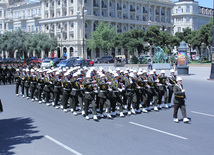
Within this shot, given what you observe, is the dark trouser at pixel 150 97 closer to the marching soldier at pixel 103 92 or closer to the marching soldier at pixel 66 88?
the marching soldier at pixel 103 92

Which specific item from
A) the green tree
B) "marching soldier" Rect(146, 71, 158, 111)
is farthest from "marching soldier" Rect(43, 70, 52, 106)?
the green tree

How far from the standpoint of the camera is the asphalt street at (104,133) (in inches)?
293

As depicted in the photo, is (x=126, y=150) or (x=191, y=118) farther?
(x=191, y=118)

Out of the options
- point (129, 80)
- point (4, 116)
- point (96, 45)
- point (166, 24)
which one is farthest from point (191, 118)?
point (166, 24)

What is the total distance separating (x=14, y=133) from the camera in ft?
30.1

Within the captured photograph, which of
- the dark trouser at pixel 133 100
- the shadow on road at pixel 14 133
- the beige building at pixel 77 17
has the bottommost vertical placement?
the shadow on road at pixel 14 133

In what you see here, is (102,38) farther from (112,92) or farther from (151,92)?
(112,92)

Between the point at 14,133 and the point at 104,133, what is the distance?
2.93m

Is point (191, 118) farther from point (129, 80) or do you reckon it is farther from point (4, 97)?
point (4, 97)

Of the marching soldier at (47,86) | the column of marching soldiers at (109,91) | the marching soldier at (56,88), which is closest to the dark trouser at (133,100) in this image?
the column of marching soldiers at (109,91)

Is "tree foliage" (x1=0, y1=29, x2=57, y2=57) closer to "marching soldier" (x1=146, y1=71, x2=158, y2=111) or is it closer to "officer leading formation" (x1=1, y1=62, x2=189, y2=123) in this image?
"officer leading formation" (x1=1, y1=62, x2=189, y2=123)

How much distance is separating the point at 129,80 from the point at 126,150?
4663 millimetres

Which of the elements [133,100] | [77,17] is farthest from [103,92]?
[77,17]

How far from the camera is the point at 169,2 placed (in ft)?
292
